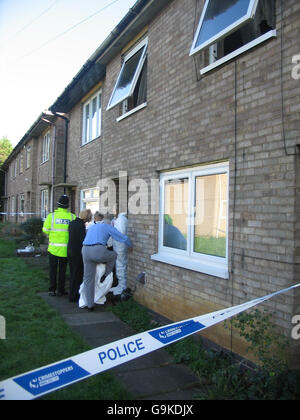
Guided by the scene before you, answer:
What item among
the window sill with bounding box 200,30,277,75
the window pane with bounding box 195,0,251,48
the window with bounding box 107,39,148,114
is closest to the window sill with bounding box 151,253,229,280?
the window sill with bounding box 200,30,277,75

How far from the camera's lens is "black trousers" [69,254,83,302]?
6656 millimetres

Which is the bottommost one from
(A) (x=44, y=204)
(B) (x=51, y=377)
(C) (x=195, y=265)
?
(B) (x=51, y=377)

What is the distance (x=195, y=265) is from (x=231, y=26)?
2952 millimetres

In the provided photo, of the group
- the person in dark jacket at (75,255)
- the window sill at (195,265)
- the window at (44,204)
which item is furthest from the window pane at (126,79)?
the window at (44,204)

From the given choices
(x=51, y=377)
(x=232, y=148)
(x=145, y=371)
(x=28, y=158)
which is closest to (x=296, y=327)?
(x=145, y=371)

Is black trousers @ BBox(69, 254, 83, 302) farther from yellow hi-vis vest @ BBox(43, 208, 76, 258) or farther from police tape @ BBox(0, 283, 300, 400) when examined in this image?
police tape @ BBox(0, 283, 300, 400)

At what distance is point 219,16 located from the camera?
4480mm

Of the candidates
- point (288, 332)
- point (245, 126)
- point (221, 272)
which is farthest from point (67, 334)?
point (245, 126)

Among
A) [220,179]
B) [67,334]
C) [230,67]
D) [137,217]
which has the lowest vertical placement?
[67,334]

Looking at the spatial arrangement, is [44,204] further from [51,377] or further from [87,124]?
[51,377]

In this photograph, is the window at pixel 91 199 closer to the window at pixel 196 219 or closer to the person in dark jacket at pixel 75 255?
the person in dark jacket at pixel 75 255

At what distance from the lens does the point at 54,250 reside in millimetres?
7004

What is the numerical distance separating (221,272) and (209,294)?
0.39 metres

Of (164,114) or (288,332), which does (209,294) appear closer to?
(288,332)
